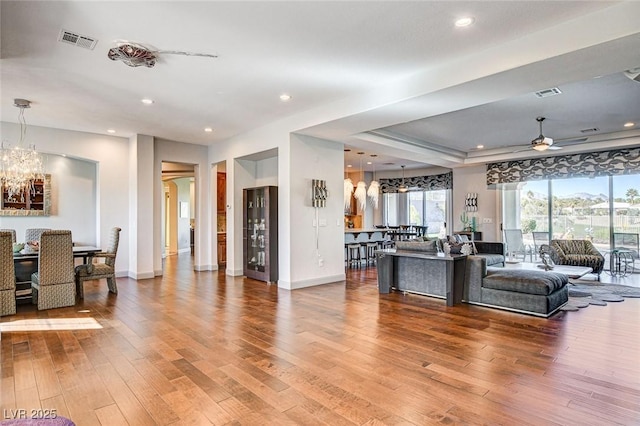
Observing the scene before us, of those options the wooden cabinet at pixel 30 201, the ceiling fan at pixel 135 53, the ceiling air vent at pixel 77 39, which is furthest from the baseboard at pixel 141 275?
the ceiling air vent at pixel 77 39

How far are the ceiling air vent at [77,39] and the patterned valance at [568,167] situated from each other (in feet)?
31.0

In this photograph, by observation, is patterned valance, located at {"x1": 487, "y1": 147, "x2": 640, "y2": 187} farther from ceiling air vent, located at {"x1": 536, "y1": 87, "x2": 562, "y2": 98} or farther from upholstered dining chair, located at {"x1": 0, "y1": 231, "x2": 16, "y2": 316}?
upholstered dining chair, located at {"x1": 0, "y1": 231, "x2": 16, "y2": 316}

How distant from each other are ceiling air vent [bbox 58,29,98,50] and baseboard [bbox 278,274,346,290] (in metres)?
4.40

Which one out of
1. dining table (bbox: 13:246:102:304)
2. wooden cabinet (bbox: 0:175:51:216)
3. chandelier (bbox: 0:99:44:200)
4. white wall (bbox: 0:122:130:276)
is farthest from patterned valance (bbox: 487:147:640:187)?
wooden cabinet (bbox: 0:175:51:216)

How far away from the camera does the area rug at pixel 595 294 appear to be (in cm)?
518

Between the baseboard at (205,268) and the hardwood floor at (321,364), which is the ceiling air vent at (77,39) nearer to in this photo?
the hardwood floor at (321,364)

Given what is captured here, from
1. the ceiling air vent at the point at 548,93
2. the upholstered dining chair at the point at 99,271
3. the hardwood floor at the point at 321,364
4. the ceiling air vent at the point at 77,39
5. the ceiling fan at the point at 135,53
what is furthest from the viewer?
the upholstered dining chair at the point at 99,271

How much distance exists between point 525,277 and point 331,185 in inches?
147

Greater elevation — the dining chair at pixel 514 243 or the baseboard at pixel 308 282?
the dining chair at pixel 514 243

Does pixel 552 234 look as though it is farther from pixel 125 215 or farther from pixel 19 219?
pixel 19 219

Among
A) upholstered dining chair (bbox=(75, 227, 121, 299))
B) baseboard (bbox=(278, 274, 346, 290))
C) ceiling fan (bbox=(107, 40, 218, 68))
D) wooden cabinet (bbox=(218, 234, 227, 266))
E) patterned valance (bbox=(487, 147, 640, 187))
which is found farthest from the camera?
wooden cabinet (bbox=(218, 234, 227, 266))

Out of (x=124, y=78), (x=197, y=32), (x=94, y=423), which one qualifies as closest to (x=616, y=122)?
(x=197, y=32)

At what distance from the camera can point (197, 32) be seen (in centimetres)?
341

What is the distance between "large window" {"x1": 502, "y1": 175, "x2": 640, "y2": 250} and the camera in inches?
331
